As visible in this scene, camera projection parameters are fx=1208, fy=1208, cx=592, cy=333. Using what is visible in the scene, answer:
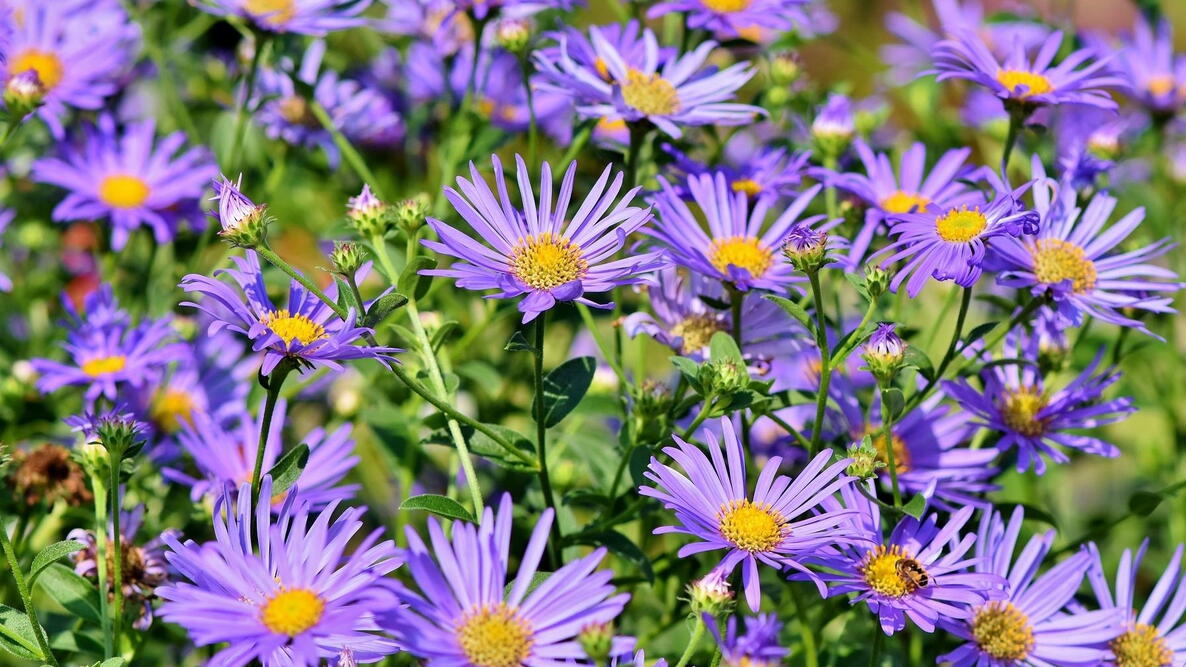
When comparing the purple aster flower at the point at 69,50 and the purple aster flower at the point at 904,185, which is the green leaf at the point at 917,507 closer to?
the purple aster flower at the point at 904,185

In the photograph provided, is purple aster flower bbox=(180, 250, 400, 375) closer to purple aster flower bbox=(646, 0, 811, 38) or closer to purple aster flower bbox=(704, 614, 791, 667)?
purple aster flower bbox=(704, 614, 791, 667)

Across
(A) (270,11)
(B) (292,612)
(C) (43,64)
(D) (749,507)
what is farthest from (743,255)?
(C) (43,64)

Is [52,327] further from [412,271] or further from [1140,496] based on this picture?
[1140,496]

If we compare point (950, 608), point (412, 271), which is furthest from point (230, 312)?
point (950, 608)

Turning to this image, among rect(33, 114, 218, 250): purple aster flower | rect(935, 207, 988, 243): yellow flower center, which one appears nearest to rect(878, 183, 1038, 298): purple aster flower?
rect(935, 207, 988, 243): yellow flower center

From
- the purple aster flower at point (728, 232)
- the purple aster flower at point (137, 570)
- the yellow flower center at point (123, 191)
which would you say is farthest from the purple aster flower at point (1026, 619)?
the yellow flower center at point (123, 191)

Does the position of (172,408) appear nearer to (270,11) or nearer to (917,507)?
(270,11)

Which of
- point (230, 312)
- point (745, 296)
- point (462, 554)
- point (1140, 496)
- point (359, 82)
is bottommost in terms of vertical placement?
point (462, 554)
